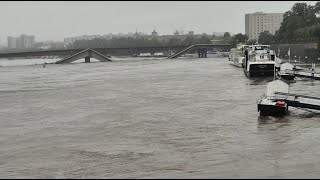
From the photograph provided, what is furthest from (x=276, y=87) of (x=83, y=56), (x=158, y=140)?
(x=83, y=56)

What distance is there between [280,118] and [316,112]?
341cm

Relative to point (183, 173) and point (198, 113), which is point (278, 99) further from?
point (183, 173)

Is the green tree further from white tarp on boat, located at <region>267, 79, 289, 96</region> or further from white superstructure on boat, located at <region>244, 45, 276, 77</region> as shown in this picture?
white tarp on boat, located at <region>267, 79, 289, 96</region>

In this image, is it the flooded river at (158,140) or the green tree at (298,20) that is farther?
the green tree at (298,20)

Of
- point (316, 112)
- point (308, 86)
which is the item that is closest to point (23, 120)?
point (316, 112)

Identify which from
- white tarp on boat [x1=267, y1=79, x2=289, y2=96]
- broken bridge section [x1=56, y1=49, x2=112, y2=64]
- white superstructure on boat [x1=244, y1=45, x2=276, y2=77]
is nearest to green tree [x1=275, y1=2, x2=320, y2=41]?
broken bridge section [x1=56, y1=49, x2=112, y2=64]

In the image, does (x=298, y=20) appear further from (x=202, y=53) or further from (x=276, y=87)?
(x=276, y=87)

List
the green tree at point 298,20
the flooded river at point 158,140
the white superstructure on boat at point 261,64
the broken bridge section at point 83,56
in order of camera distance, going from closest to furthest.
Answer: the flooded river at point 158,140 < the white superstructure on boat at point 261,64 < the green tree at point 298,20 < the broken bridge section at point 83,56

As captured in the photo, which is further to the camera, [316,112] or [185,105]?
[185,105]

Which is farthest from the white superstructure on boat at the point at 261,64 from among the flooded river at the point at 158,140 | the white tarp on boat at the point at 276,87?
the white tarp on boat at the point at 276,87

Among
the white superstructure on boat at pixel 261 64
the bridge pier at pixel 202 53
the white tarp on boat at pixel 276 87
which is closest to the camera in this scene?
the white tarp on boat at pixel 276 87

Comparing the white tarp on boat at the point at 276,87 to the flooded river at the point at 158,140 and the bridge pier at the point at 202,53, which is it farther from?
the bridge pier at the point at 202,53

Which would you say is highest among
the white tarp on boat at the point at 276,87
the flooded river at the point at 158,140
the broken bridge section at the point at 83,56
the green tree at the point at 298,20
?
the green tree at the point at 298,20

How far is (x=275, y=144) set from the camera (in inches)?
818
